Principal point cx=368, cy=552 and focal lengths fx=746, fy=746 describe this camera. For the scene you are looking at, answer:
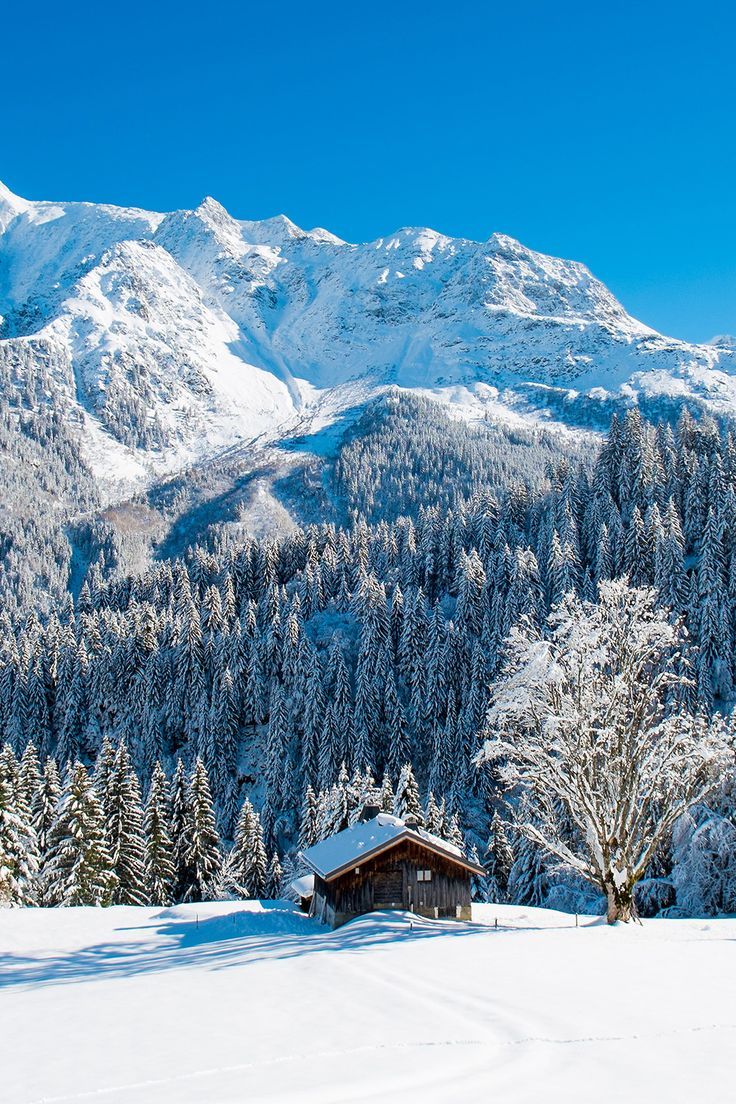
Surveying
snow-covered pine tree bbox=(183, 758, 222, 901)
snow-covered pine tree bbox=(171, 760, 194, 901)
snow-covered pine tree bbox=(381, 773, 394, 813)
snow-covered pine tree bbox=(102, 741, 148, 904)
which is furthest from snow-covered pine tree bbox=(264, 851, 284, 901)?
snow-covered pine tree bbox=(102, 741, 148, 904)

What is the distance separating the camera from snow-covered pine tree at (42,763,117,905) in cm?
4516

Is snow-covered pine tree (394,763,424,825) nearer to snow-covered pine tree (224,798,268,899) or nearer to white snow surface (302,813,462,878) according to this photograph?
snow-covered pine tree (224,798,268,899)

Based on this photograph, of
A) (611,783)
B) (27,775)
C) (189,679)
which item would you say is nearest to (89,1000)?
(611,783)

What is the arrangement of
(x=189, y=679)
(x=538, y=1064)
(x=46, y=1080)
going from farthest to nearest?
(x=189, y=679) → (x=46, y=1080) → (x=538, y=1064)

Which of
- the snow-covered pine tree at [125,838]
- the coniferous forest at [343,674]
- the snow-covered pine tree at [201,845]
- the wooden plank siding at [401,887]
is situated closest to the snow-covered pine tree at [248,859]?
the coniferous forest at [343,674]

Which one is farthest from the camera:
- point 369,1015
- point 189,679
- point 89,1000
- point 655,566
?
point 189,679

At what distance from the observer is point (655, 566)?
8194 centimetres

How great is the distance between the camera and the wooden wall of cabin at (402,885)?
3525 cm

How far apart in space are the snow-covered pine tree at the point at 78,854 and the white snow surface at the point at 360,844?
48.8 feet

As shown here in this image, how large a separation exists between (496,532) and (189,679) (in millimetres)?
45249

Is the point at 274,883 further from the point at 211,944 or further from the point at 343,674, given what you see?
the point at 211,944

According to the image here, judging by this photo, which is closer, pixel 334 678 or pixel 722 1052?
pixel 722 1052

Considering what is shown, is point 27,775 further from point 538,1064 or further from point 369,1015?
point 538,1064

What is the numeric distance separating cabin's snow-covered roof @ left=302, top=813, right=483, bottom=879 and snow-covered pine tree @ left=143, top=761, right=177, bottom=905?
1643 centimetres
